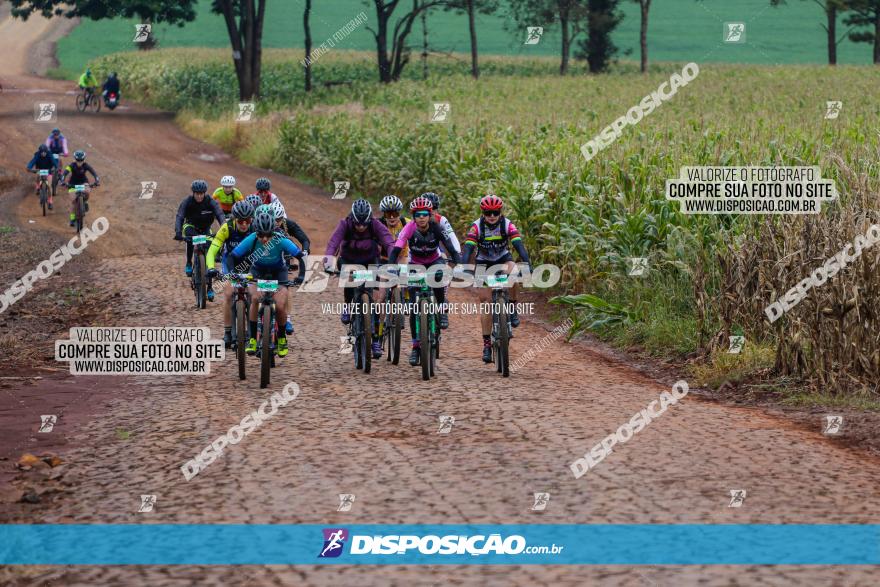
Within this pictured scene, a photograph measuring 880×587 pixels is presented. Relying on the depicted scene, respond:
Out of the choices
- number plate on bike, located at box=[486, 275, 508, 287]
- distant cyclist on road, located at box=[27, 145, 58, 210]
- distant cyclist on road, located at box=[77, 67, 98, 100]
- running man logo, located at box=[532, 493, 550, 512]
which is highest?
distant cyclist on road, located at box=[77, 67, 98, 100]

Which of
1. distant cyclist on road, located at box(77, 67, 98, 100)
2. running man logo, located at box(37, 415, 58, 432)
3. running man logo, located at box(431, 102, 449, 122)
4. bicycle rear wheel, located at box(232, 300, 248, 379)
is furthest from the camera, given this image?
distant cyclist on road, located at box(77, 67, 98, 100)

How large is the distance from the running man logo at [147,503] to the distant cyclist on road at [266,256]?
462 centimetres

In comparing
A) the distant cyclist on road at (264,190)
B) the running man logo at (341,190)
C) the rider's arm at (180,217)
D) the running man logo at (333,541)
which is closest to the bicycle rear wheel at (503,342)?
the running man logo at (333,541)

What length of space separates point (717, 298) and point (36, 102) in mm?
45077

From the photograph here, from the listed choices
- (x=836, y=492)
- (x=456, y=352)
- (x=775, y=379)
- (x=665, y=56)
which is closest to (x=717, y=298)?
(x=775, y=379)

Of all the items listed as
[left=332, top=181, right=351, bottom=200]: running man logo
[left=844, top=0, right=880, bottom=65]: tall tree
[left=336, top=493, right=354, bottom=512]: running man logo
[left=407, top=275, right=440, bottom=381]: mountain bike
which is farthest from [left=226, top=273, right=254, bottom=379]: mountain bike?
[left=844, top=0, right=880, bottom=65]: tall tree

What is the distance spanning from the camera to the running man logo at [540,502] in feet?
26.7

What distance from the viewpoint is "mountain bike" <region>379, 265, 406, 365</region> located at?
44.7 ft

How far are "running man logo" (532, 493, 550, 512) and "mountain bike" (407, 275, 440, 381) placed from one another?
4570 mm

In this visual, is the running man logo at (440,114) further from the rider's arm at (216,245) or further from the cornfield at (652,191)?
the rider's arm at (216,245)

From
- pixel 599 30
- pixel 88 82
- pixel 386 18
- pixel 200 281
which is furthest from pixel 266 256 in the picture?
pixel 599 30

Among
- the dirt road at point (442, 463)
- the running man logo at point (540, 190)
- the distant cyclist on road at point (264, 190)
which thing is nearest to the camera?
the dirt road at point (442, 463)

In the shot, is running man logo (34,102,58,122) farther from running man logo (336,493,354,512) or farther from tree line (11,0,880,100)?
running man logo (336,493,354,512)

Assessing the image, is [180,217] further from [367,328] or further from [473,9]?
[473,9]
